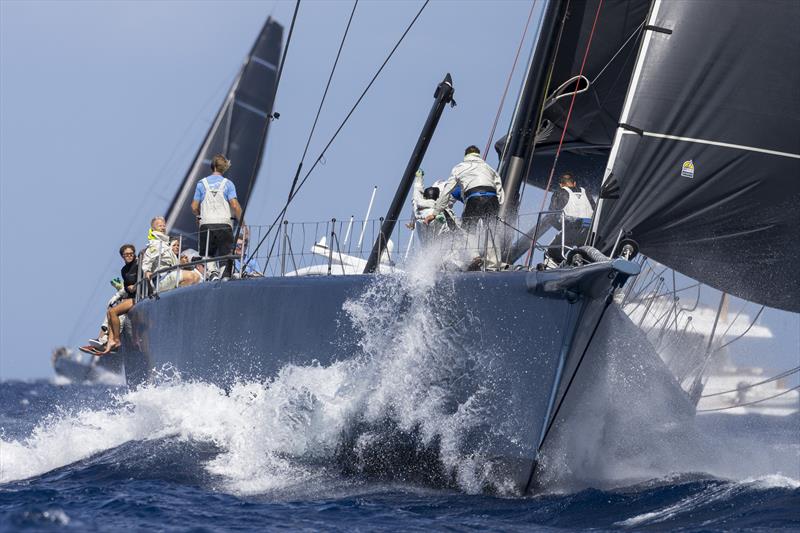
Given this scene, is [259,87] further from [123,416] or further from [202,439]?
[202,439]

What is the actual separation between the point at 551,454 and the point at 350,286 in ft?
7.25

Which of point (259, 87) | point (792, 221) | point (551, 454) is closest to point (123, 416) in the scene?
point (551, 454)

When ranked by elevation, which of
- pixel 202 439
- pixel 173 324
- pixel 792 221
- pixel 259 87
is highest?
pixel 259 87

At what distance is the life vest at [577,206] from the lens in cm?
962

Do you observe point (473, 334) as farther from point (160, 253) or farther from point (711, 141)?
point (160, 253)

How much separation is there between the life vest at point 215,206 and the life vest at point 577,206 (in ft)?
12.4

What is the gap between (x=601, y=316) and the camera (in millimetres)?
8219

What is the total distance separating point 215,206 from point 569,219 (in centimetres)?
411

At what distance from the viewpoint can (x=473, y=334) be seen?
8.60 m

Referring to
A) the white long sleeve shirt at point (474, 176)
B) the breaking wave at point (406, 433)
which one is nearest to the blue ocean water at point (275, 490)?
the breaking wave at point (406, 433)

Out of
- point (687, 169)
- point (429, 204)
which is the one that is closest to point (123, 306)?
point (429, 204)

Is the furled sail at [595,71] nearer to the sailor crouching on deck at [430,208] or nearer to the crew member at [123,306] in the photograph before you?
the sailor crouching on deck at [430,208]

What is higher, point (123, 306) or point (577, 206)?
point (577, 206)

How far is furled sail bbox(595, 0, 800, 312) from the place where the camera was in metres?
9.08
